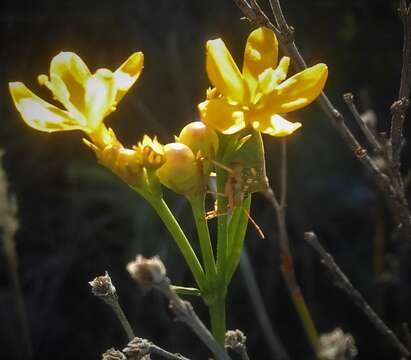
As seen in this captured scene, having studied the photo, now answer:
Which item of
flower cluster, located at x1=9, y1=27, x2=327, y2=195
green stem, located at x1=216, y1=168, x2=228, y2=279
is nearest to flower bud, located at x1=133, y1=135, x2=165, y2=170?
flower cluster, located at x1=9, y1=27, x2=327, y2=195

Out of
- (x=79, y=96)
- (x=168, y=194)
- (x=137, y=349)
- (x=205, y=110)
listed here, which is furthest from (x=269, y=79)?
(x=168, y=194)

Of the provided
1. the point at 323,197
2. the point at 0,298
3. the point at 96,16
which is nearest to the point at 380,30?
the point at 323,197

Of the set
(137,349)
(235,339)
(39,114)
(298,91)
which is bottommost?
(235,339)

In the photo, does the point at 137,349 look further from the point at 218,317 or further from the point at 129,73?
the point at 129,73

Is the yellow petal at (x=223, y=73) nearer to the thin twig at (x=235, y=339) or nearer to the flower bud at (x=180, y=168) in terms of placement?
the flower bud at (x=180, y=168)

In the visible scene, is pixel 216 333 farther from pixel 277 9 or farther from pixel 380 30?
pixel 380 30

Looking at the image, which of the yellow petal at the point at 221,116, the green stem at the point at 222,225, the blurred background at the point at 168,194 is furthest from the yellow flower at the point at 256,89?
the blurred background at the point at 168,194
